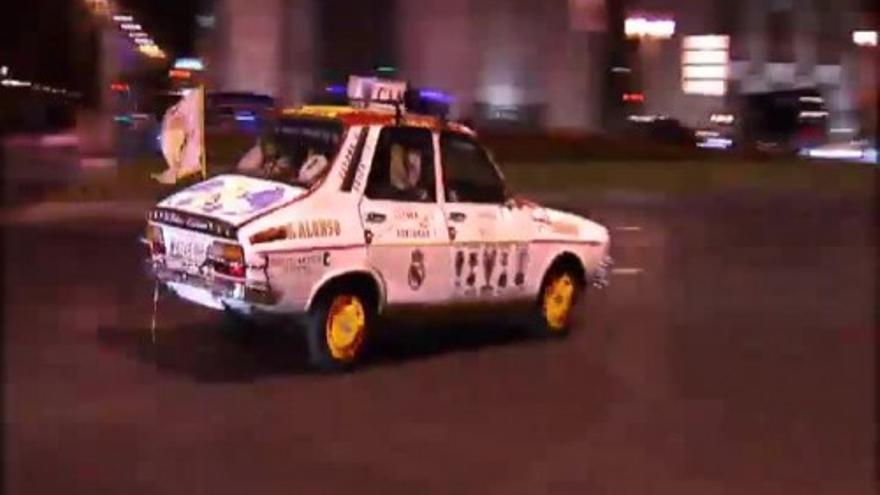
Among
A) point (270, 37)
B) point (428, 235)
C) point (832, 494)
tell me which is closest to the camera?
point (832, 494)

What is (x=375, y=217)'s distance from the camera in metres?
11.1

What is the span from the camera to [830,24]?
5891 cm

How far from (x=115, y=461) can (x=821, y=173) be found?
1127 inches

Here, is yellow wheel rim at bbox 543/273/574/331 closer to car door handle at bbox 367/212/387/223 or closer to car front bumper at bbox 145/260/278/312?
car door handle at bbox 367/212/387/223

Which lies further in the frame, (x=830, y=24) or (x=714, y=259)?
(x=830, y=24)

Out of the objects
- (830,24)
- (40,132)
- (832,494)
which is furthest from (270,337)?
(830,24)

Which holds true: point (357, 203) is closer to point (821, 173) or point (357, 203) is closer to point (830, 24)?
point (821, 173)

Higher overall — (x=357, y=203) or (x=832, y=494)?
(x=357, y=203)

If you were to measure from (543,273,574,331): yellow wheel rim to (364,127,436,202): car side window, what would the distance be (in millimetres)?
1647

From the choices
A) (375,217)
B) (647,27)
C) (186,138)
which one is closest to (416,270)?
(375,217)

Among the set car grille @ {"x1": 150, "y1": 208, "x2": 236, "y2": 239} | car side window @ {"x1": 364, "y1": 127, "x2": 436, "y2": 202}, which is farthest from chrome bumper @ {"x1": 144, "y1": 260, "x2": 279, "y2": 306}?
car side window @ {"x1": 364, "y1": 127, "x2": 436, "y2": 202}

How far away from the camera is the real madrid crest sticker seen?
37.5ft

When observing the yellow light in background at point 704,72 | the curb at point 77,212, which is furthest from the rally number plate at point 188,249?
the yellow light in background at point 704,72

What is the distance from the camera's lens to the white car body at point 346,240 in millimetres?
10516
